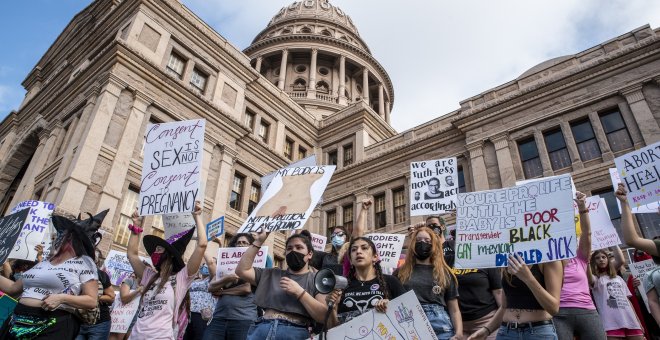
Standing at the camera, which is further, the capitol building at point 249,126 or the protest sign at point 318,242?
the capitol building at point 249,126

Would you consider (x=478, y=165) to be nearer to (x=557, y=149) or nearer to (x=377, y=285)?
Result: (x=557, y=149)

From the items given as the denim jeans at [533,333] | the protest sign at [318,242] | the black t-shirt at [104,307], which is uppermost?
the protest sign at [318,242]

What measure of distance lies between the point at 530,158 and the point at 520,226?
586 inches

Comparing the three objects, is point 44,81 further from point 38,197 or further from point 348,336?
point 348,336

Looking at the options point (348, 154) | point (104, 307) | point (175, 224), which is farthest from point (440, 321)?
point (348, 154)

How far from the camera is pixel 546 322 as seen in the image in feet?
11.4

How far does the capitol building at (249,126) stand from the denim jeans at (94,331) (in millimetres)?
10580

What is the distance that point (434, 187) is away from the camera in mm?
8445

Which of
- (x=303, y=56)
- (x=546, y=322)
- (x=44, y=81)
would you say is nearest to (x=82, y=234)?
(x=546, y=322)

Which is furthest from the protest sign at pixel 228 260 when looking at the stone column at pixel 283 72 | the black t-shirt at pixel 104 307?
the stone column at pixel 283 72

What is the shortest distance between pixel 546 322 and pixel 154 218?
16277 mm

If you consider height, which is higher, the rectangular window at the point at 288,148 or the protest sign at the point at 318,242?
the rectangular window at the point at 288,148

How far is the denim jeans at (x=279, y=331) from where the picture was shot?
3.77 meters

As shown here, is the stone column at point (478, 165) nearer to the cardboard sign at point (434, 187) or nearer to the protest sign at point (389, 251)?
the cardboard sign at point (434, 187)
